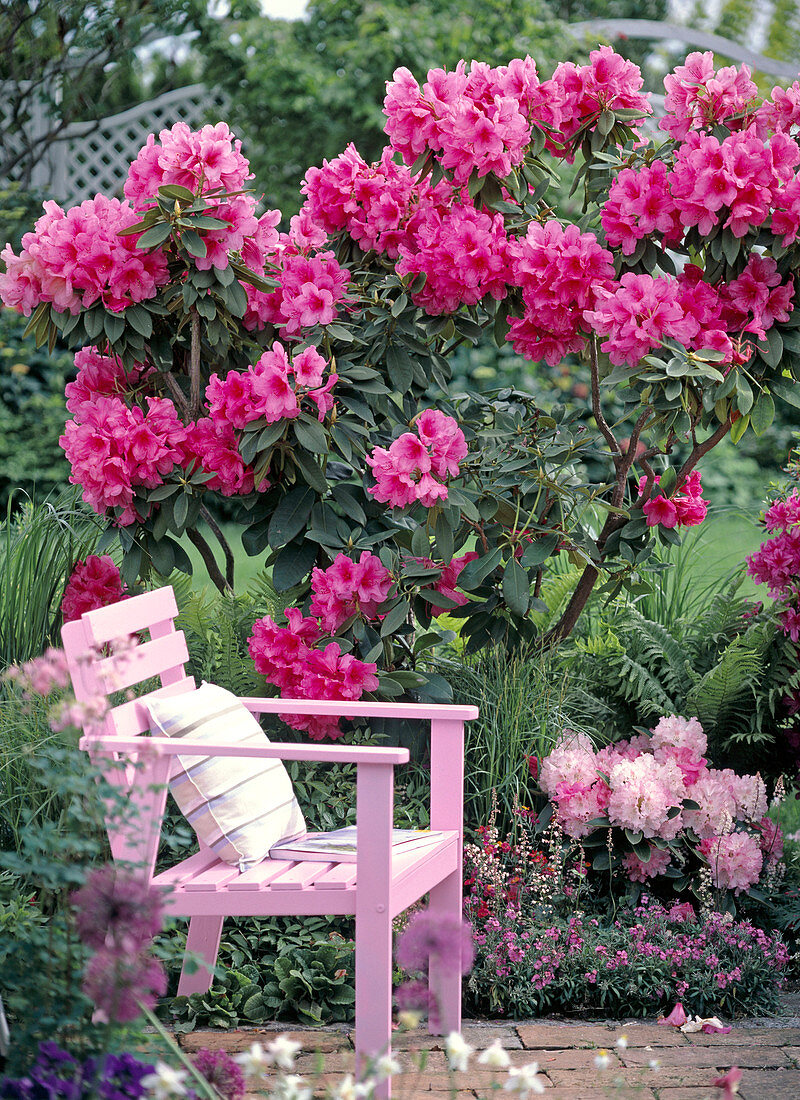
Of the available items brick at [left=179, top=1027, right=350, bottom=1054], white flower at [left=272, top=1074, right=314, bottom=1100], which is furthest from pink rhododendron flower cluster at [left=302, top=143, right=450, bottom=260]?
white flower at [left=272, top=1074, right=314, bottom=1100]

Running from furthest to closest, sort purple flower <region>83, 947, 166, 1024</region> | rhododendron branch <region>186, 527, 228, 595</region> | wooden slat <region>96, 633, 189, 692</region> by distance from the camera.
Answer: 1. rhododendron branch <region>186, 527, 228, 595</region>
2. wooden slat <region>96, 633, 189, 692</region>
3. purple flower <region>83, 947, 166, 1024</region>

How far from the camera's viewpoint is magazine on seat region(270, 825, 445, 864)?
232cm

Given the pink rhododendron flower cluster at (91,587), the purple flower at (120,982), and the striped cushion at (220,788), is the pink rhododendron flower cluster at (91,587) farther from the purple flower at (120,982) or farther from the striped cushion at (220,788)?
the purple flower at (120,982)

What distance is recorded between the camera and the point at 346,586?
2904mm

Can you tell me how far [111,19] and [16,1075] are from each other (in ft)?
22.5

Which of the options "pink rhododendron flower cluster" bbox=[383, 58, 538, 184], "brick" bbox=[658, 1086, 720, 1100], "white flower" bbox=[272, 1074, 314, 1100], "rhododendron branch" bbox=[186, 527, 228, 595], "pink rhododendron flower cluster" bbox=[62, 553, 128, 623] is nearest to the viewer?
"white flower" bbox=[272, 1074, 314, 1100]

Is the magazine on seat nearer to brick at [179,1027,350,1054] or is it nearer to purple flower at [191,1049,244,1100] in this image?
brick at [179,1027,350,1054]

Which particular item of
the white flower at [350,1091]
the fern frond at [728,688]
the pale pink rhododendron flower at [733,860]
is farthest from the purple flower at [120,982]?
the fern frond at [728,688]

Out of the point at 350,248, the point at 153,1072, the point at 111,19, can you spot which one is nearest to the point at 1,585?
the point at 350,248

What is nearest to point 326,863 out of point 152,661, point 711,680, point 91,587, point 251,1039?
point 251,1039

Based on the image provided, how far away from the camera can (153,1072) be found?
1518 millimetres

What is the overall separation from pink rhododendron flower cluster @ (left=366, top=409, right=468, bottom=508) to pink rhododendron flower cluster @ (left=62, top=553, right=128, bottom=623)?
870mm

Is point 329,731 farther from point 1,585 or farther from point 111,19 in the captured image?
point 111,19

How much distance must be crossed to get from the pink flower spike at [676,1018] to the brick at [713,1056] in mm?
102
